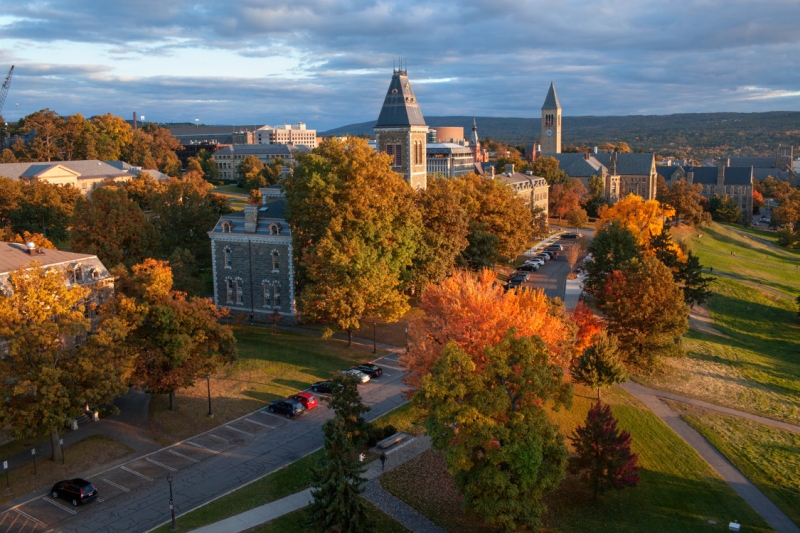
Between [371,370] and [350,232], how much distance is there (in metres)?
10.6

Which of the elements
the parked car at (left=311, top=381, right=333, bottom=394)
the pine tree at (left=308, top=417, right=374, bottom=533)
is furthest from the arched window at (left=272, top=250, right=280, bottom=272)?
the pine tree at (left=308, top=417, right=374, bottom=533)

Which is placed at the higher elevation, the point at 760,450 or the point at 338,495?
the point at 338,495

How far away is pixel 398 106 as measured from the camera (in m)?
58.5

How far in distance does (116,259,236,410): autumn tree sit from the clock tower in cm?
14077

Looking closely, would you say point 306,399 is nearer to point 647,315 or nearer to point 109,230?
point 647,315

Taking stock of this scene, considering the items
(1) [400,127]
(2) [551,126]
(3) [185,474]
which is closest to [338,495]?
(3) [185,474]

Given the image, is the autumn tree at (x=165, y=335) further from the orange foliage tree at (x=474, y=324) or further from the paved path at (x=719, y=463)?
the paved path at (x=719, y=463)

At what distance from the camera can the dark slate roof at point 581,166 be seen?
131 m

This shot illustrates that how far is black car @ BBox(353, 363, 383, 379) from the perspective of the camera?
40188mm

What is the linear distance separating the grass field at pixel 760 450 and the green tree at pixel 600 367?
4.86 metres

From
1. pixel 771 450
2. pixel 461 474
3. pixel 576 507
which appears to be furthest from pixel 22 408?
pixel 771 450

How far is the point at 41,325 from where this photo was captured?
27.7 meters

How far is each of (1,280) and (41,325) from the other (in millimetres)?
7212

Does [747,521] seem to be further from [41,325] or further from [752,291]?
[752,291]
